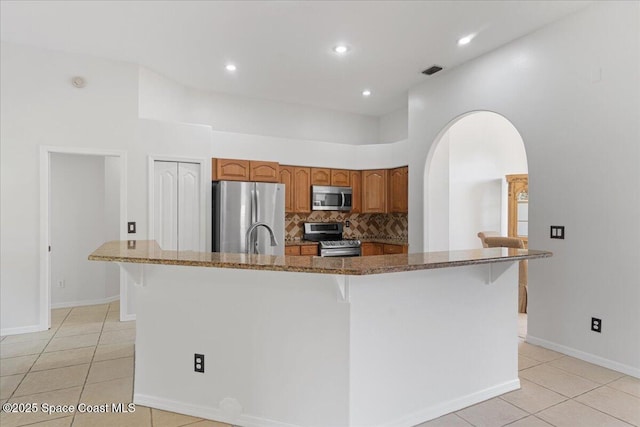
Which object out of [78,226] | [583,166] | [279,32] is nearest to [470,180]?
[583,166]

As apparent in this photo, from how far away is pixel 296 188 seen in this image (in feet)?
17.5

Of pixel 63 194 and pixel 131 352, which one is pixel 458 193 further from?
pixel 63 194

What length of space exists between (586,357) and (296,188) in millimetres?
3935

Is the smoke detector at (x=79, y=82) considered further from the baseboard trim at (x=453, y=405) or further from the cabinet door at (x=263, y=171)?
the baseboard trim at (x=453, y=405)

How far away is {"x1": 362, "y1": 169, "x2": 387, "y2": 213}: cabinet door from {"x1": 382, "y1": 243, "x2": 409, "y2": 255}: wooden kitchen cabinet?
1.89ft

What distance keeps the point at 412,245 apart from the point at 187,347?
3.59 metres

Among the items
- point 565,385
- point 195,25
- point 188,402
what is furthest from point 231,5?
point 565,385

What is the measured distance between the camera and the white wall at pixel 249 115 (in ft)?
14.8

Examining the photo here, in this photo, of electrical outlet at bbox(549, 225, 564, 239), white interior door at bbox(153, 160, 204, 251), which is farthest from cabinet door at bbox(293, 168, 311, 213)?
electrical outlet at bbox(549, 225, 564, 239)

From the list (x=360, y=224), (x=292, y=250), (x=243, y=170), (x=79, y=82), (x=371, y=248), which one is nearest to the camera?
(x=79, y=82)

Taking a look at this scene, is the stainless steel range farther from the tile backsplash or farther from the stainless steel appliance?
the stainless steel appliance

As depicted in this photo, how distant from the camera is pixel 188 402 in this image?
215 cm

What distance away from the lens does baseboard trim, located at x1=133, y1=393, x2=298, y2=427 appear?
6.57 feet

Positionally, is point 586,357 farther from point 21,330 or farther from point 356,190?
point 21,330
